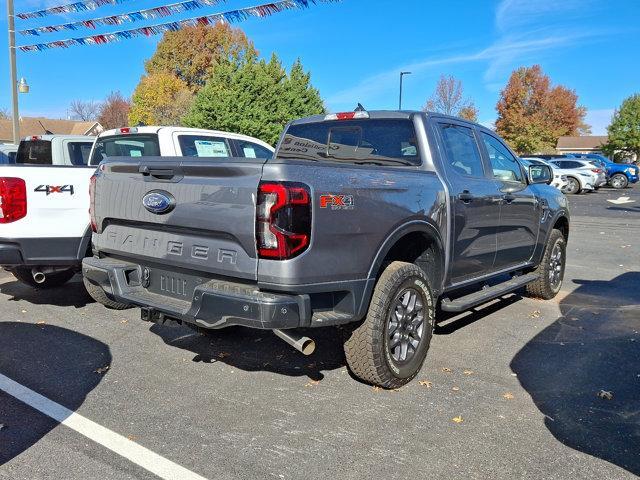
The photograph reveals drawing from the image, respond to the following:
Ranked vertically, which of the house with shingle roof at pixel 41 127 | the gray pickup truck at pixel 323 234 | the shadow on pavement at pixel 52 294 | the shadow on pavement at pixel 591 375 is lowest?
the shadow on pavement at pixel 52 294

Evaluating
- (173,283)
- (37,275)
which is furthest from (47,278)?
(173,283)

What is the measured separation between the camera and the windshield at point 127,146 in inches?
261

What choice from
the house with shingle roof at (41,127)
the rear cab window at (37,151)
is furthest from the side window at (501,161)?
the house with shingle roof at (41,127)

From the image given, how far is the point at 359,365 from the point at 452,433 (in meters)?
0.77

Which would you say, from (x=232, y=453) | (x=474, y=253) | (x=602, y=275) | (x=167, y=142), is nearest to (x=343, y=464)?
(x=232, y=453)

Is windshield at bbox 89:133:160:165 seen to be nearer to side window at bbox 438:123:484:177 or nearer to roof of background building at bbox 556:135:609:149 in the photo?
side window at bbox 438:123:484:177

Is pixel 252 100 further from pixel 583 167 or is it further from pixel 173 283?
pixel 173 283

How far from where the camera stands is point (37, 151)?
8242 millimetres

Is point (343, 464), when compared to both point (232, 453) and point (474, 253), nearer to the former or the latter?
point (232, 453)

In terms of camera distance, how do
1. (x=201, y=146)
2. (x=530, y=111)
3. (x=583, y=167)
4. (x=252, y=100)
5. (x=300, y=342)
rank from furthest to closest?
1. (x=530, y=111)
2. (x=252, y=100)
3. (x=583, y=167)
4. (x=201, y=146)
5. (x=300, y=342)

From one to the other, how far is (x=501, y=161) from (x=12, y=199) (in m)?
4.65

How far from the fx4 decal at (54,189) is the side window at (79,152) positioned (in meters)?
3.49

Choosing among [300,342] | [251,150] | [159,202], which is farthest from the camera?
[251,150]

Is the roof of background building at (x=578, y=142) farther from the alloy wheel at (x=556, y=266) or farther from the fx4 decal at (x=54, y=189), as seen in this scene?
the fx4 decal at (x=54, y=189)
